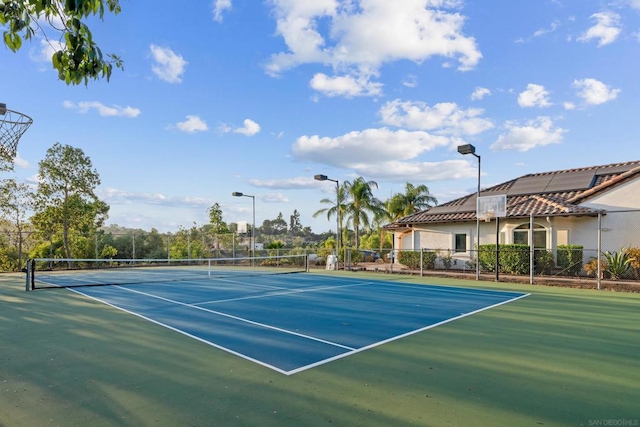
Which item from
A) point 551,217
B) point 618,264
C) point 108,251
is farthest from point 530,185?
point 108,251

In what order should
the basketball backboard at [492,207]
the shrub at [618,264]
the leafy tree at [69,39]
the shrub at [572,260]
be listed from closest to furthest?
the leafy tree at [69,39] < the shrub at [618,264] < the basketball backboard at [492,207] < the shrub at [572,260]

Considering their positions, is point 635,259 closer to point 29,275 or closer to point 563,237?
point 563,237

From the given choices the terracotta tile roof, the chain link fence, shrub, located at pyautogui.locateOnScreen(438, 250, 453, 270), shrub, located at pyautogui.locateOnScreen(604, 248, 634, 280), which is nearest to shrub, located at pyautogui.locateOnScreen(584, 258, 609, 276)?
the chain link fence

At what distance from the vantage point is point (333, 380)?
4.34m

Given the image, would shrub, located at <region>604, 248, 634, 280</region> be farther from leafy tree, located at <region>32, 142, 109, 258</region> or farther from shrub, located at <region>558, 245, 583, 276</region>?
leafy tree, located at <region>32, 142, 109, 258</region>

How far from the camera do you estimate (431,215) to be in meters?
23.9

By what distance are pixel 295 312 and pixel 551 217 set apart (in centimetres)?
1527

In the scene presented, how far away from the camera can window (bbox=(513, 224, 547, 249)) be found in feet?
61.9

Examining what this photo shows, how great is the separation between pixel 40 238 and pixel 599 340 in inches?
1044

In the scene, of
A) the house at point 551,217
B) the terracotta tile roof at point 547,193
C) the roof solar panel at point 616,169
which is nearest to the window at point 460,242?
the house at point 551,217

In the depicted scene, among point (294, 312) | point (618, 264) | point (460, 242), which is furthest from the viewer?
point (460, 242)

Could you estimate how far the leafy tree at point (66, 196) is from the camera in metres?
22.7

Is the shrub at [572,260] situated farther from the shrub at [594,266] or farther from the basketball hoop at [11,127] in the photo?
the basketball hoop at [11,127]

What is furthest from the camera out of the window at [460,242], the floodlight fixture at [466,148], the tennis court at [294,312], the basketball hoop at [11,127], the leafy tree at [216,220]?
the leafy tree at [216,220]
